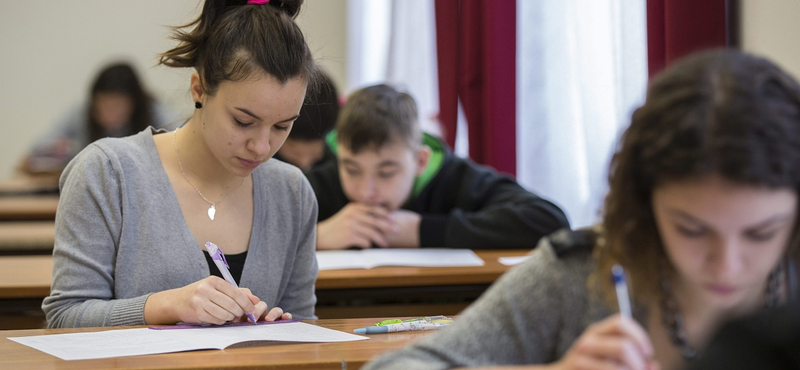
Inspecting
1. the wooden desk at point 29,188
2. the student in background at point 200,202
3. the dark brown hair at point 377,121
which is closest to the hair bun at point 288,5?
the student in background at point 200,202

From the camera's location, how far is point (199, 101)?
56.8 inches

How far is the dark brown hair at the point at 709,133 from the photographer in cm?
66

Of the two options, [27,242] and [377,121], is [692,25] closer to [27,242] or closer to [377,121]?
[377,121]

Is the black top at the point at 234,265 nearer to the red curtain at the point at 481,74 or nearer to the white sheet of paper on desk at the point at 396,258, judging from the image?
the white sheet of paper on desk at the point at 396,258

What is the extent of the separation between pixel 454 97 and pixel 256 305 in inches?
98.7

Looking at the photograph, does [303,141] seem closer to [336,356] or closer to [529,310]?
[336,356]

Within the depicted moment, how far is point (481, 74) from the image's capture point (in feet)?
11.6

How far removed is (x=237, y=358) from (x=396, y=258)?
1054mm

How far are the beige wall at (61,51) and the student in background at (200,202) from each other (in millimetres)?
3615

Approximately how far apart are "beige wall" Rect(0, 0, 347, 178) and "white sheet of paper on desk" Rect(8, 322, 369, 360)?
13.0ft

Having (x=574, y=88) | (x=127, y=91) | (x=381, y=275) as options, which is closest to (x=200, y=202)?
(x=381, y=275)

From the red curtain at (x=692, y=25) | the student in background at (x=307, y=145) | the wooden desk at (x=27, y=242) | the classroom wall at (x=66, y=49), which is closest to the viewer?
the red curtain at (x=692, y=25)

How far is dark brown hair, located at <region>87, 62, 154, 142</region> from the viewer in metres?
4.68

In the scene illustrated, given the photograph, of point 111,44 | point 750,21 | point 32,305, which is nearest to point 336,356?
point 32,305
